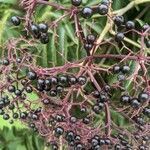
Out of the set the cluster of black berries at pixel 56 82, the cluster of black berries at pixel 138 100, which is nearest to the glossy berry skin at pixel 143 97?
the cluster of black berries at pixel 138 100

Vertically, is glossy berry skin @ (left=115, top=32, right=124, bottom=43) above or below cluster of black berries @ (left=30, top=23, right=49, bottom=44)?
below

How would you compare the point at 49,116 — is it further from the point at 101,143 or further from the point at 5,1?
the point at 5,1

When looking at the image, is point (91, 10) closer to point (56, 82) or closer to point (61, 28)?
point (56, 82)

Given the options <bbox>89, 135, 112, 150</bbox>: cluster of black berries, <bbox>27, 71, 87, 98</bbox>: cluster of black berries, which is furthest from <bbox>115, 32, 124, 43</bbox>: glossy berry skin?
<bbox>89, 135, 112, 150</bbox>: cluster of black berries

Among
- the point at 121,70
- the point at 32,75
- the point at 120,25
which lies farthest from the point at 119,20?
the point at 32,75

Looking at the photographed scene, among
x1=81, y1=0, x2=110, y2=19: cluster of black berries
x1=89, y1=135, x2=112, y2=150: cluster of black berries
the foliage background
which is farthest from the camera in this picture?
the foliage background

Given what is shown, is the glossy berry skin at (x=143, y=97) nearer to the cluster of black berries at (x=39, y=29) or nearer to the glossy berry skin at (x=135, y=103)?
the glossy berry skin at (x=135, y=103)

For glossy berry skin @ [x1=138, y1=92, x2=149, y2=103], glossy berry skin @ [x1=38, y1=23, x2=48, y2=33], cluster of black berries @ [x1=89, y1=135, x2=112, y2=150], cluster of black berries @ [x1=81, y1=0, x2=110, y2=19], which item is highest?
cluster of black berries @ [x1=81, y1=0, x2=110, y2=19]

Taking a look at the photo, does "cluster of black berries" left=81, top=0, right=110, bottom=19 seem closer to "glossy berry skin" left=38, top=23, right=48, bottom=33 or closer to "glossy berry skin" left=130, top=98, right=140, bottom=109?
"glossy berry skin" left=38, top=23, right=48, bottom=33

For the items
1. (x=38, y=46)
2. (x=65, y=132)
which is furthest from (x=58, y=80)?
(x=38, y=46)
